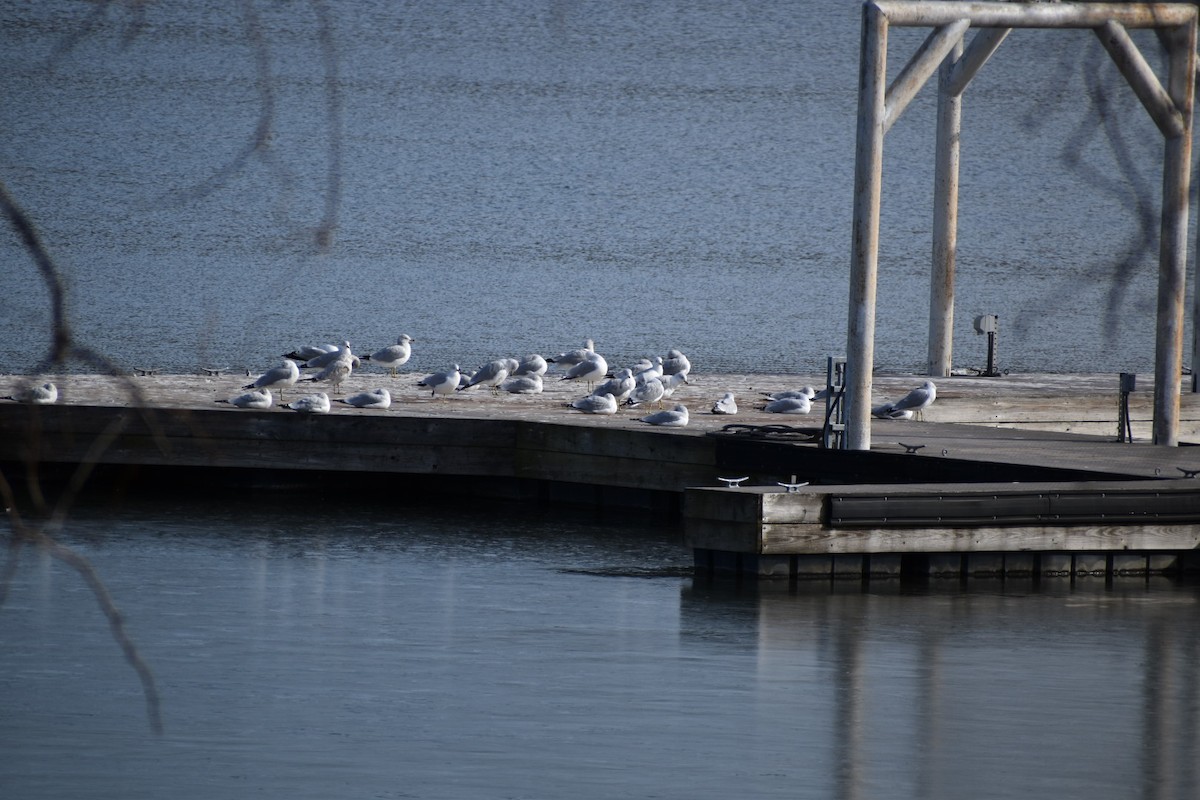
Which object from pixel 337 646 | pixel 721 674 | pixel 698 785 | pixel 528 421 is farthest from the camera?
pixel 528 421

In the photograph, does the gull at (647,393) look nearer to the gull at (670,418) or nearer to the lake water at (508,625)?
the gull at (670,418)

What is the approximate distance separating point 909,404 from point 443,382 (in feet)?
15.1

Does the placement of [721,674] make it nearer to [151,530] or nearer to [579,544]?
[579,544]

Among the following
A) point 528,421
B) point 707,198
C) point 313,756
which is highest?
point 707,198

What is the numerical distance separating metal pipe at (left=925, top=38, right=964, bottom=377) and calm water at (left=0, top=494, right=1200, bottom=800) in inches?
260

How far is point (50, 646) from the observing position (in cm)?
1034

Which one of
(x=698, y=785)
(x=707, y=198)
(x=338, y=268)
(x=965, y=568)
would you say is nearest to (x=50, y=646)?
(x=698, y=785)

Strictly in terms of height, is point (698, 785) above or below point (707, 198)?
below

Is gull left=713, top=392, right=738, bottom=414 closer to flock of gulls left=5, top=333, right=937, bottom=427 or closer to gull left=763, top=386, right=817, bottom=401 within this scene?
flock of gulls left=5, top=333, right=937, bottom=427

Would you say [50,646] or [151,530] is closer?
[50,646]

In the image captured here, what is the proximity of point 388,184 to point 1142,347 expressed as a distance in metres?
36.8

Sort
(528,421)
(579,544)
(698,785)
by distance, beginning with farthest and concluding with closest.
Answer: (528,421)
(579,544)
(698,785)

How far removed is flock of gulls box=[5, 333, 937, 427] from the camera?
16188 mm

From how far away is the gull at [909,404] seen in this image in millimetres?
16594
